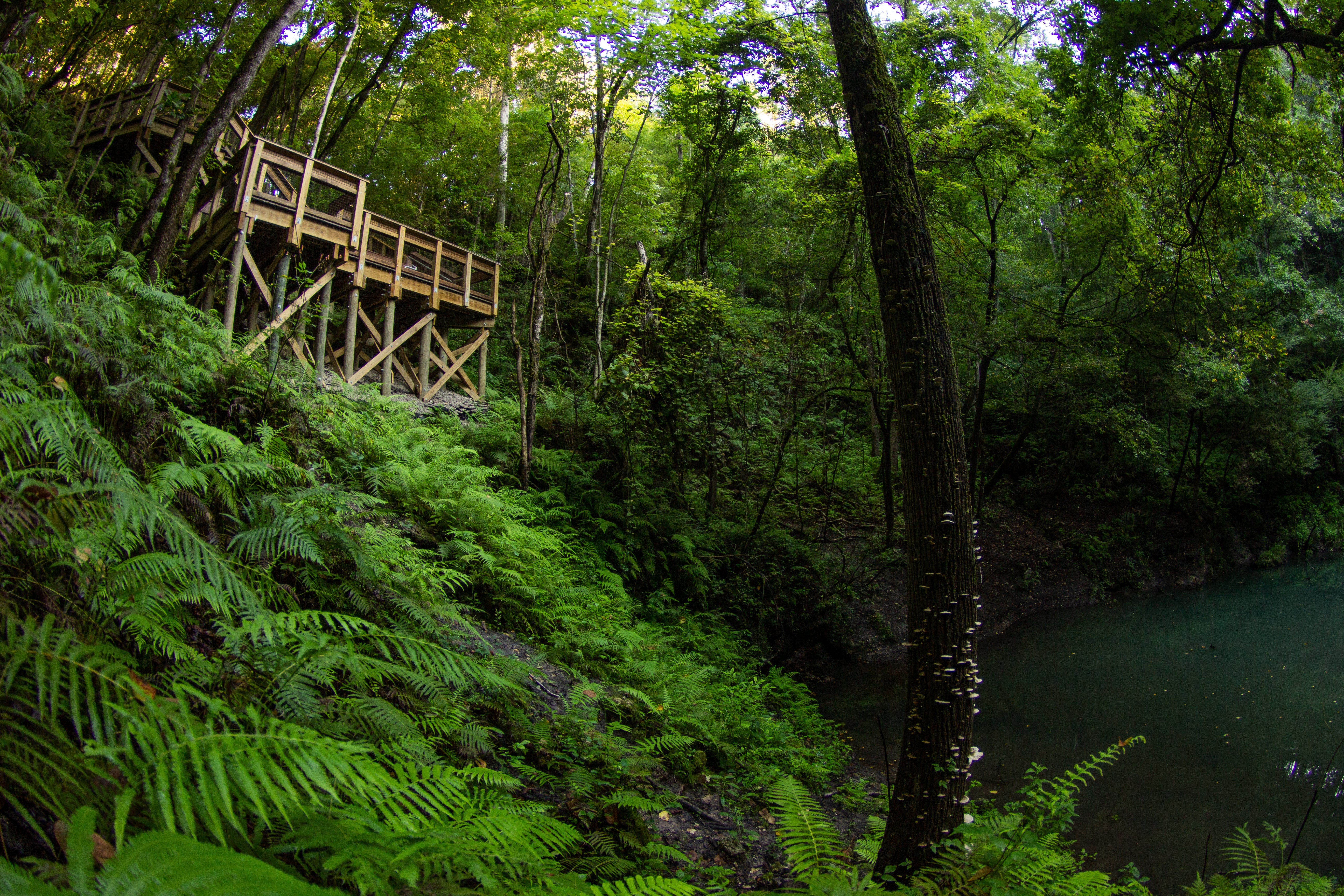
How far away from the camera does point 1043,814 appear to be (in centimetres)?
349

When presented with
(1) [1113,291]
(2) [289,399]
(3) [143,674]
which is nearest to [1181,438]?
(1) [1113,291]

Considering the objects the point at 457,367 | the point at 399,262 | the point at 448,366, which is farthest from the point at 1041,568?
the point at 399,262

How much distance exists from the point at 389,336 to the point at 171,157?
4.25 metres

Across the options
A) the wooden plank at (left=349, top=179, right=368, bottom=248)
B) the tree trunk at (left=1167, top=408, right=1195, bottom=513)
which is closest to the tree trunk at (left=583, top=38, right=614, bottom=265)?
the wooden plank at (left=349, top=179, right=368, bottom=248)

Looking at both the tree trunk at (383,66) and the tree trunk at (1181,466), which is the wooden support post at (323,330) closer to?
the tree trunk at (383,66)

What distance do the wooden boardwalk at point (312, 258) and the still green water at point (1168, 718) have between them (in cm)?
871

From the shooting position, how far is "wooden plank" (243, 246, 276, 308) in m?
9.89

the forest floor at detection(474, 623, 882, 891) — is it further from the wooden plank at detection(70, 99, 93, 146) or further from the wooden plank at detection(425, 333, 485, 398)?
the wooden plank at detection(70, 99, 93, 146)

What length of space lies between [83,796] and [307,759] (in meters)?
0.47

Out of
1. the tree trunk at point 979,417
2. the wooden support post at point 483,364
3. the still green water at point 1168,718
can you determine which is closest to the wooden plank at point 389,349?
the wooden support post at point 483,364

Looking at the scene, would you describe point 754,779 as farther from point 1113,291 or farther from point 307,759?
point 1113,291

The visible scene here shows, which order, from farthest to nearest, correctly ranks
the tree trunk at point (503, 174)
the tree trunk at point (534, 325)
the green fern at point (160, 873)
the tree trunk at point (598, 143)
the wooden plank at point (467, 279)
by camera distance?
the tree trunk at point (503, 174) → the wooden plank at point (467, 279) → the tree trunk at point (598, 143) → the tree trunk at point (534, 325) → the green fern at point (160, 873)

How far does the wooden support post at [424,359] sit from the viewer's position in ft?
39.0

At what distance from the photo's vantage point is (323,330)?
32.3 ft
